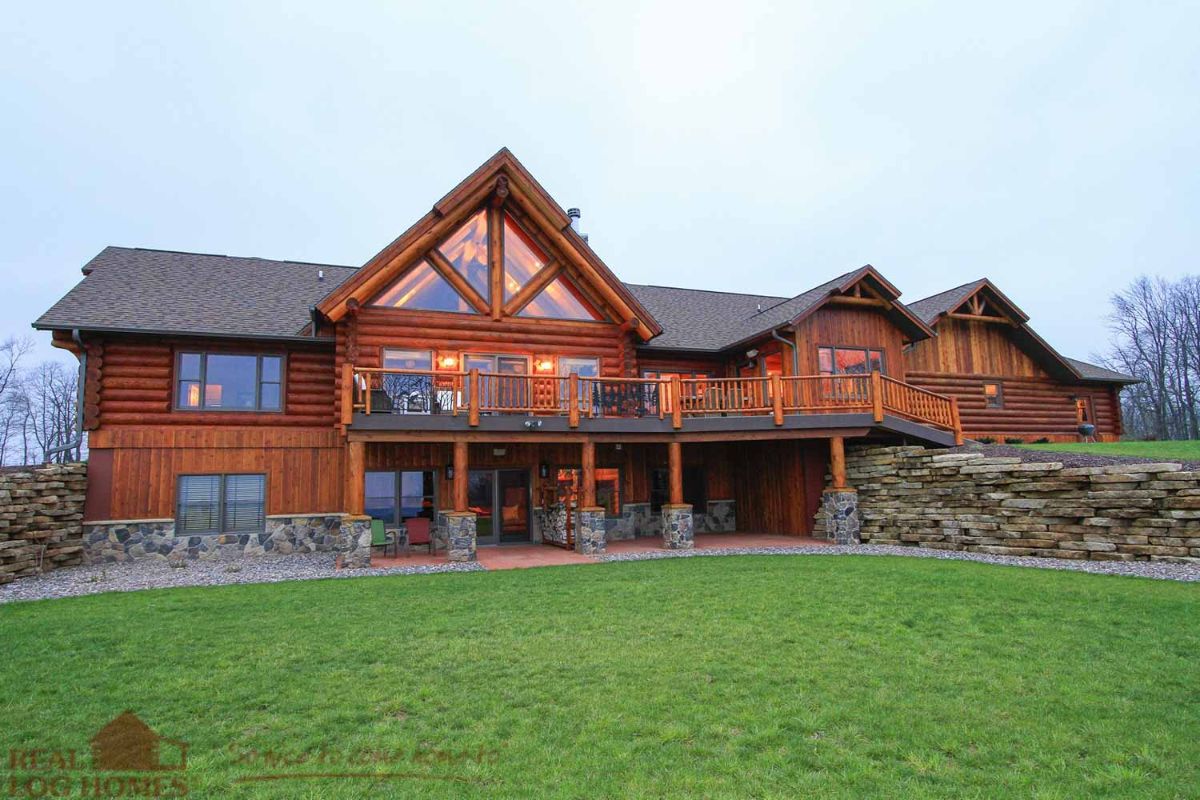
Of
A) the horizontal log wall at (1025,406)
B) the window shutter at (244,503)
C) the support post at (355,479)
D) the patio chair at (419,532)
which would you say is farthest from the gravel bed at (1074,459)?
the window shutter at (244,503)

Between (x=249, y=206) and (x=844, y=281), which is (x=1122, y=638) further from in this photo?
(x=249, y=206)

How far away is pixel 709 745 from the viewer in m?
4.25

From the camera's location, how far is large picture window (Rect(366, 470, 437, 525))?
15.6 meters

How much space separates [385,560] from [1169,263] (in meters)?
134

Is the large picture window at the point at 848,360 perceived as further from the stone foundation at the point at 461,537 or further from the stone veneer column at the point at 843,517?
the stone foundation at the point at 461,537

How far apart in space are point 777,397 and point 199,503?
1336cm

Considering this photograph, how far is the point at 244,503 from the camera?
1516 cm

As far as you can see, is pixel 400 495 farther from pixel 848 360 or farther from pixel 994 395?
pixel 994 395

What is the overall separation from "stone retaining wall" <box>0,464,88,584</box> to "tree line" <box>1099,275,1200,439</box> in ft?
164

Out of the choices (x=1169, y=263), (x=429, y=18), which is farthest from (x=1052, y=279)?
(x=429, y=18)

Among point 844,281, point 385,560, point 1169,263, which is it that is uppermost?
point 1169,263

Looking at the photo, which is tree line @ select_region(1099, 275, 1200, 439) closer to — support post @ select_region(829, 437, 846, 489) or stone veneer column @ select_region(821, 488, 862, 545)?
support post @ select_region(829, 437, 846, 489)

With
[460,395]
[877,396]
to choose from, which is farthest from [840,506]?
[460,395]

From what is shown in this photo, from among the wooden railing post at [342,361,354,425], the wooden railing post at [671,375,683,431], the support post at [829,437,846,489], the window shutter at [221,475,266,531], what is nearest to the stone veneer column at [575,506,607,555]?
the wooden railing post at [671,375,683,431]
